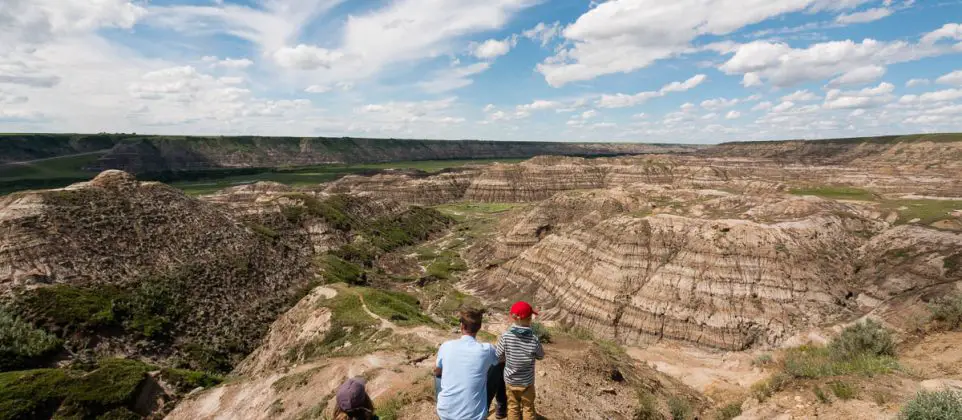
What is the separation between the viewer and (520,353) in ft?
32.5

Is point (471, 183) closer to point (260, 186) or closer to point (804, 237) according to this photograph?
point (260, 186)

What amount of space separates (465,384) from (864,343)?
23392 mm

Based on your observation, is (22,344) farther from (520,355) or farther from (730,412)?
(730,412)

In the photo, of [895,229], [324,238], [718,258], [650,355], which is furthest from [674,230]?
[324,238]

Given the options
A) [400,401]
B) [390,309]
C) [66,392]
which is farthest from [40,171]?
[400,401]

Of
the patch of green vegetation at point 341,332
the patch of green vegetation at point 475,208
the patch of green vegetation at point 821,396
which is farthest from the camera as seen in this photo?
the patch of green vegetation at point 475,208

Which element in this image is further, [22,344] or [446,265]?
[446,265]

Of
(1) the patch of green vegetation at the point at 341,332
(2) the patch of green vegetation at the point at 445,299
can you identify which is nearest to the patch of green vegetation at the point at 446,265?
(2) the patch of green vegetation at the point at 445,299

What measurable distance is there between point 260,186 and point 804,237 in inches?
5431

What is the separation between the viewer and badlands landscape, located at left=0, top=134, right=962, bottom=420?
17750 mm

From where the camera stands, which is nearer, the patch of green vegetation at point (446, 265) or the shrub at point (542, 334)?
the shrub at point (542, 334)

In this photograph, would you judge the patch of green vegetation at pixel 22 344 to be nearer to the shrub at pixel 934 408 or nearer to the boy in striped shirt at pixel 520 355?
the boy in striped shirt at pixel 520 355

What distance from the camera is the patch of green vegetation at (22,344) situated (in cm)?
2811

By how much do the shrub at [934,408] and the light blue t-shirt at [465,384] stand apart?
1058cm
